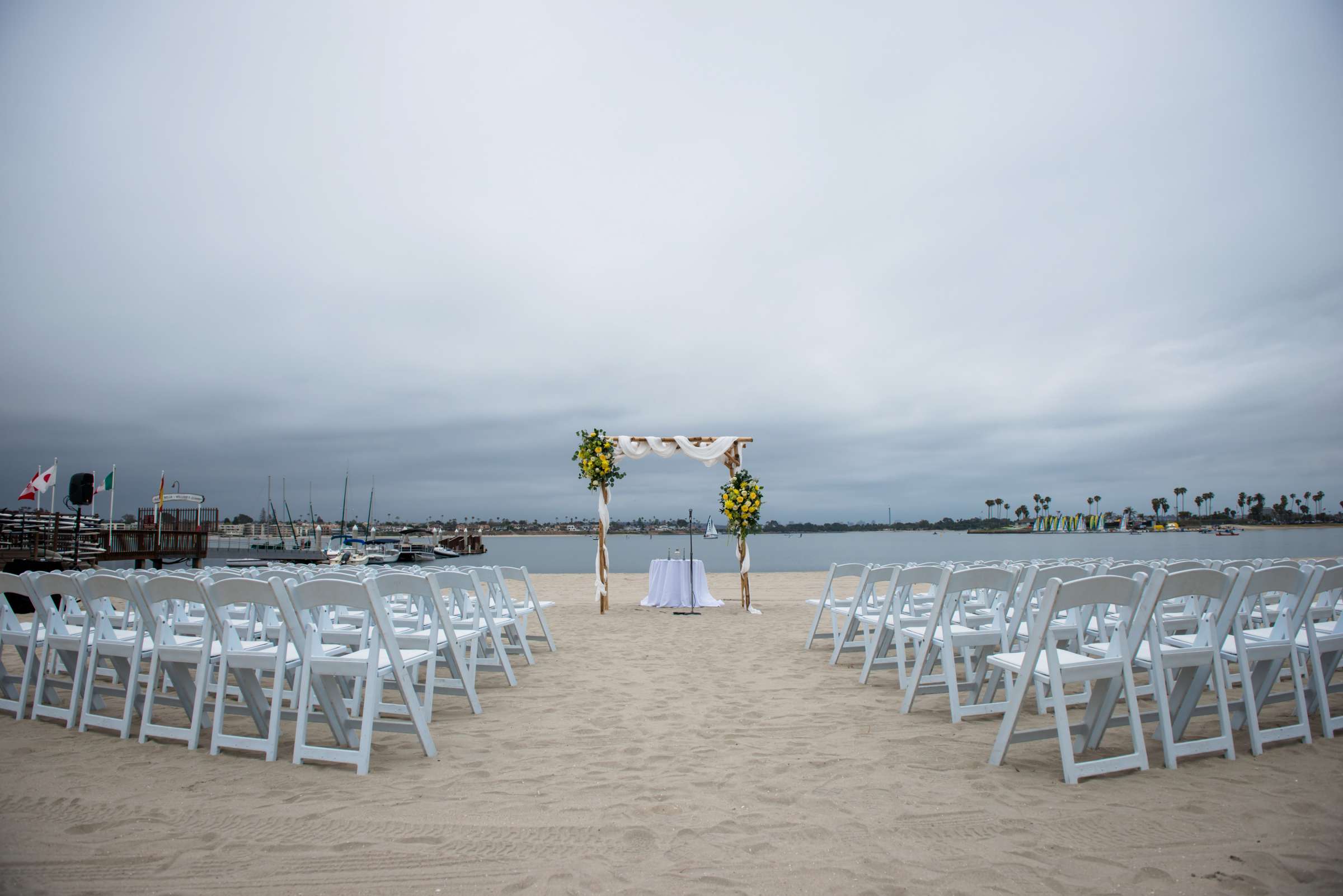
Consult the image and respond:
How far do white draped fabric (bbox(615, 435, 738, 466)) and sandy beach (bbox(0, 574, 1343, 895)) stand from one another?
26.1 ft

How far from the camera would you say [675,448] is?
40.1 ft

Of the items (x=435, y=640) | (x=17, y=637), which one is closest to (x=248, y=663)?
(x=435, y=640)

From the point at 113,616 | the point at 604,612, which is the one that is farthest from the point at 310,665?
the point at 604,612

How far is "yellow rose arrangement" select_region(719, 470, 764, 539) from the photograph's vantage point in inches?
460

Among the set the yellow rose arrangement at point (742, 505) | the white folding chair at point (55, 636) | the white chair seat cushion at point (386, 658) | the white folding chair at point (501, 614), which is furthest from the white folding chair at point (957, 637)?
the yellow rose arrangement at point (742, 505)

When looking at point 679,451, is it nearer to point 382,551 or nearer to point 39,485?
point 39,485

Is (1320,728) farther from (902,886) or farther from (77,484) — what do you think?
(77,484)

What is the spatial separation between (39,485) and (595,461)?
471 inches

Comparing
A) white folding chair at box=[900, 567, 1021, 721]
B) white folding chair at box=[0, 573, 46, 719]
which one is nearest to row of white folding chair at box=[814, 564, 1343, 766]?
white folding chair at box=[900, 567, 1021, 721]

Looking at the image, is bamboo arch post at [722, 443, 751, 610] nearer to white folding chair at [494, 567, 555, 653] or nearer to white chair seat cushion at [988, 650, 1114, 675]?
white folding chair at [494, 567, 555, 653]

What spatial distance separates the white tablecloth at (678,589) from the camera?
1184 centimetres

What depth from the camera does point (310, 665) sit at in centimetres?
311

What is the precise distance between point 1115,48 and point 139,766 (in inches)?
561

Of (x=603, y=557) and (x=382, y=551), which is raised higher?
(x=603, y=557)
